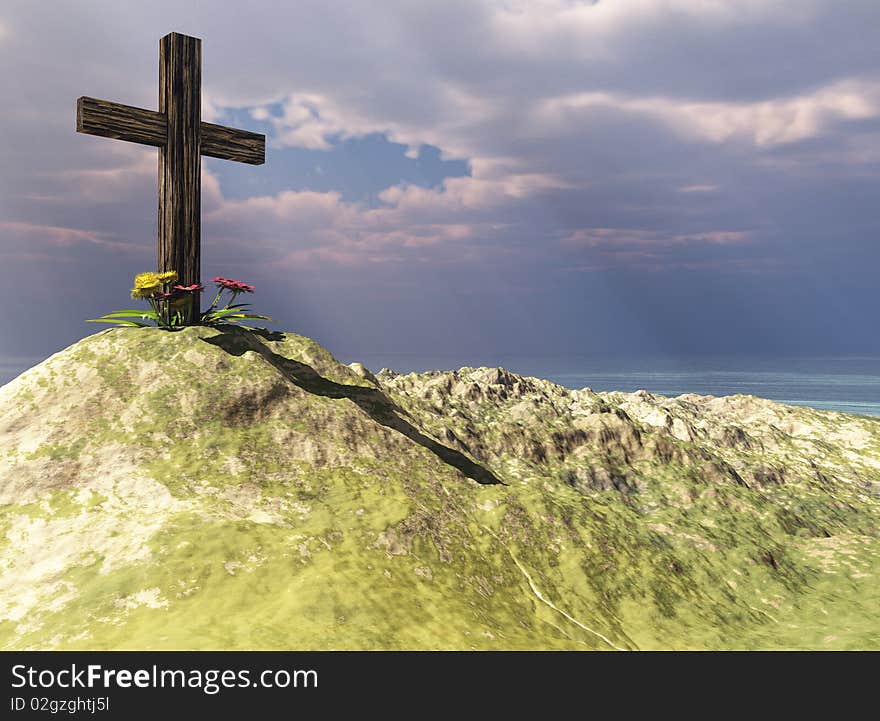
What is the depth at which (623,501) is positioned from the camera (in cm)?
1934

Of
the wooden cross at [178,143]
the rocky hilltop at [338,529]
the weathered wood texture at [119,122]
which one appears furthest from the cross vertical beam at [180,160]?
the rocky hilltop at [338,529]

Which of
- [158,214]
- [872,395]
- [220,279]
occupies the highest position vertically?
[158,214]

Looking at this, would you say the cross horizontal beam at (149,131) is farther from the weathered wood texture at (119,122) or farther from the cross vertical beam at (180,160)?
the cross vertical beam at (180,160)

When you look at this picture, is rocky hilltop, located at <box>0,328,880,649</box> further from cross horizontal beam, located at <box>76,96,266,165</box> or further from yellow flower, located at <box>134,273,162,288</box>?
cross horizontal beam, located at <box>76,96,266,165</box>

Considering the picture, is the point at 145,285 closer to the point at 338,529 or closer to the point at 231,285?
the point at 231,285

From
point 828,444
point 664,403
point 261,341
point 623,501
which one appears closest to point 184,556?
point 261,341

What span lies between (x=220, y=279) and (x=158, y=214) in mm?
2336

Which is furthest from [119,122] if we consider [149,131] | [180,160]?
[180,160]

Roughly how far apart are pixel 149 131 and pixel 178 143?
721 mm

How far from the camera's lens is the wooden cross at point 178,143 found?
56.7 feet

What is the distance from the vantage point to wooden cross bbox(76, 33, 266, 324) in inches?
680

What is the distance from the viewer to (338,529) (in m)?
12.2

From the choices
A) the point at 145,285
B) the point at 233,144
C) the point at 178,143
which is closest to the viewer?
the point at 145,285
